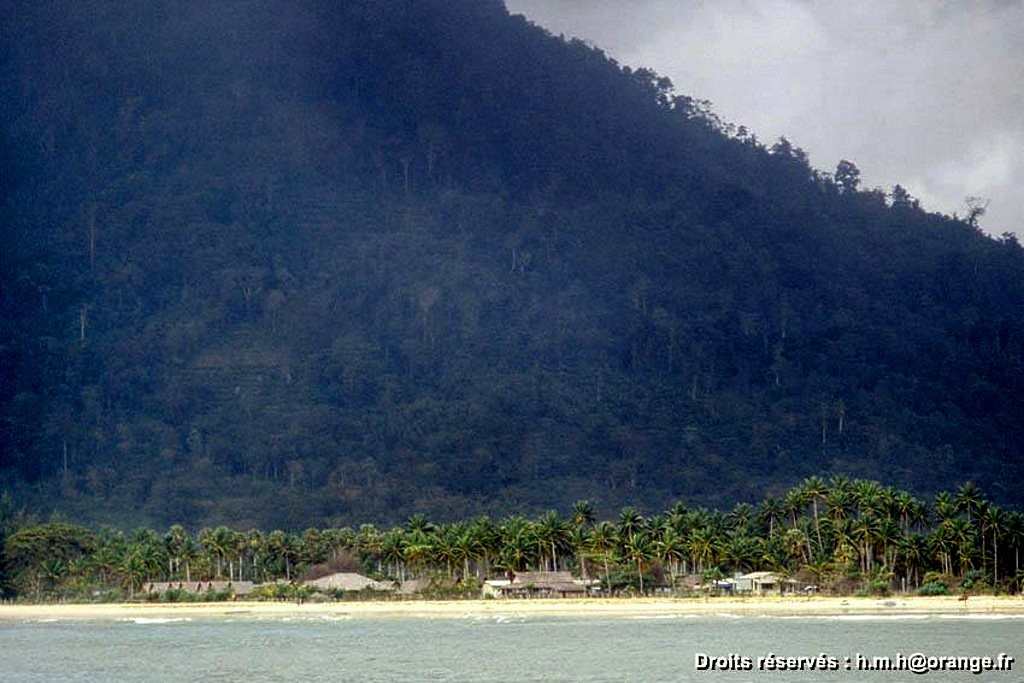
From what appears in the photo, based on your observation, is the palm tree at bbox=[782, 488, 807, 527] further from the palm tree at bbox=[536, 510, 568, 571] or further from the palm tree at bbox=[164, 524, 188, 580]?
the palm tree at bbox=[164, 524, 188, 580]

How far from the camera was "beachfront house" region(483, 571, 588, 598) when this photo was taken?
113 meters

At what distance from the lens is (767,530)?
12788 centimetres

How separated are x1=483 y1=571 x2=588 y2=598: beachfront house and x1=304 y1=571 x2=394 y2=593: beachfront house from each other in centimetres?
1003

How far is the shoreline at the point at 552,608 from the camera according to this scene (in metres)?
97.3

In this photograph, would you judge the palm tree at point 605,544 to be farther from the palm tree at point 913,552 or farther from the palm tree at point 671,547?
the palm tree at point 913,552

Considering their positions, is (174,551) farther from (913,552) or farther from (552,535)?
(913,552)

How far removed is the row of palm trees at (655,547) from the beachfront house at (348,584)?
2098mm

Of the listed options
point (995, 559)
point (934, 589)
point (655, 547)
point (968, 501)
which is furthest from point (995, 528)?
point (655, 547)

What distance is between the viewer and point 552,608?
105688 millimetres

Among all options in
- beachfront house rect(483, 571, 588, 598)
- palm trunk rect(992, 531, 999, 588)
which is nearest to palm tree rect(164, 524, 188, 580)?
beachfront house rect(483, 571, 588, 598)

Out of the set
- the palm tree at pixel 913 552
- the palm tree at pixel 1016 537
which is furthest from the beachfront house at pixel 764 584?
the palm tree at pixel 1016 537

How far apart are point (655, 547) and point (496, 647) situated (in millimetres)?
35255

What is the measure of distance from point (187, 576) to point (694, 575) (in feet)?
127

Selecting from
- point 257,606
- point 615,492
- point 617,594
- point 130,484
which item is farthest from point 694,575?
point 130,484
